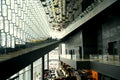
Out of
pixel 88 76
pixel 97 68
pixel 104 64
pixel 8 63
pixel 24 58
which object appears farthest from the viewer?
pixel 88 76

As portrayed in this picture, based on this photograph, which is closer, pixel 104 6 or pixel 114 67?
pixel 114 67

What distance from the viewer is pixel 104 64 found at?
21.5 metres

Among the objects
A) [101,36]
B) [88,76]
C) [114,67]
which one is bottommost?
[88,76]

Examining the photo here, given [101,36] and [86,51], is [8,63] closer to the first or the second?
[101,36]

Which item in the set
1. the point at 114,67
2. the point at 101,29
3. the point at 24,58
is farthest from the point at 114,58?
the point at 101,29

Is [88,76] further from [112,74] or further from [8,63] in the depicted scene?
[8,63]

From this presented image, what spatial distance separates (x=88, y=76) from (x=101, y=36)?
22.8 ft

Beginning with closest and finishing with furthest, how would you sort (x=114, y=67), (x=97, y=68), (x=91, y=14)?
(x=114, y=67)
(x=97, y=68)
(x=91, y=14)

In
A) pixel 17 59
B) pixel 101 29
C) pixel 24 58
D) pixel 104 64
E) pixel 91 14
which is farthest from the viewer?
pixel 101 29

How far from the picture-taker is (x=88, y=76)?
39594mm

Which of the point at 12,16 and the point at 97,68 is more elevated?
the point at 12,16

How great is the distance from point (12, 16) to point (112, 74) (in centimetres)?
1124

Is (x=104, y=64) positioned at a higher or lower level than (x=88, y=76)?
higher

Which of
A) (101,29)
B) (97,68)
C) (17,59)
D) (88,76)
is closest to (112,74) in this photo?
(97,68)
